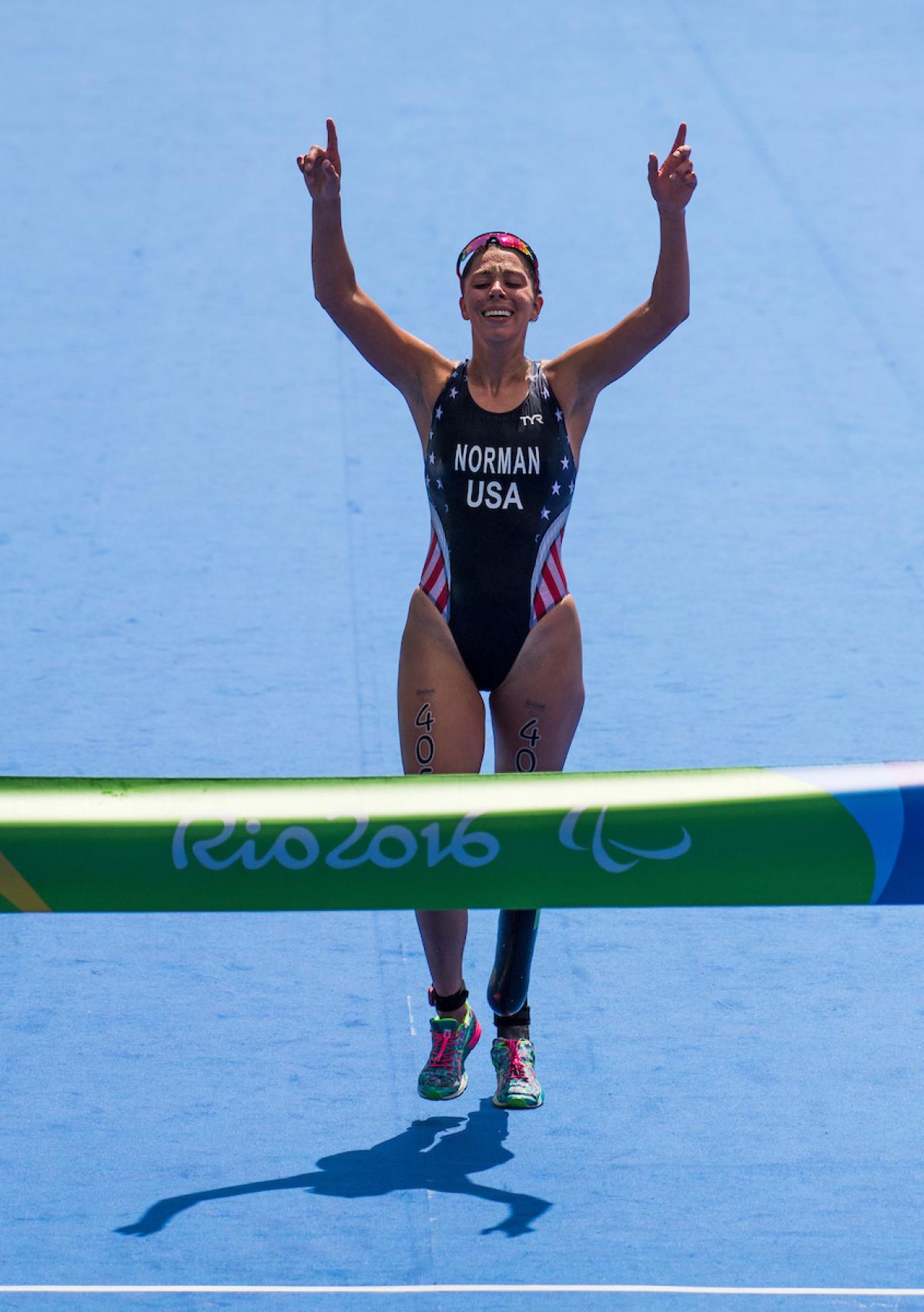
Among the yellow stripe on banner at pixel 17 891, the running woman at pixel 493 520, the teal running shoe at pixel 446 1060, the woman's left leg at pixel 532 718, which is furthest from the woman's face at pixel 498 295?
the yellow stripe on banner at pixel 17 891

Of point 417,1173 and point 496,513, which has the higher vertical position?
point 496,513

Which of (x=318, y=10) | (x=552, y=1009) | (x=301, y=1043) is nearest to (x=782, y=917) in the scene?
(x=552, y=1009)

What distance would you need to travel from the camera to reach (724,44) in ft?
40.6

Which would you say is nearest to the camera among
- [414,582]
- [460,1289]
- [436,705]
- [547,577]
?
[460,1289]

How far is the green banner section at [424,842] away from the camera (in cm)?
325

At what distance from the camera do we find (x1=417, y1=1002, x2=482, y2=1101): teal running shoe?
4.45m

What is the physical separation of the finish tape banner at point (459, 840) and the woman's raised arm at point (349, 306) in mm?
1446

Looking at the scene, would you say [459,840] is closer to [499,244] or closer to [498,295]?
[498,295]

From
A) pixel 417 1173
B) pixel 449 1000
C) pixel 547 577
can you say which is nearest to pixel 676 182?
pixel 547 577

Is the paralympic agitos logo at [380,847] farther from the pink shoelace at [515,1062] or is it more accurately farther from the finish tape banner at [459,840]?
the pink shoelace at [515,1062]

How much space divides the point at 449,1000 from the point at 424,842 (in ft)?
4.24

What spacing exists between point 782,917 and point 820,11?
9.64 m

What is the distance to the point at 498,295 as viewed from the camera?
4.36 m

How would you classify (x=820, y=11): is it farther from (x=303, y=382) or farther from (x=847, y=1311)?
(x=847, y=1311)
